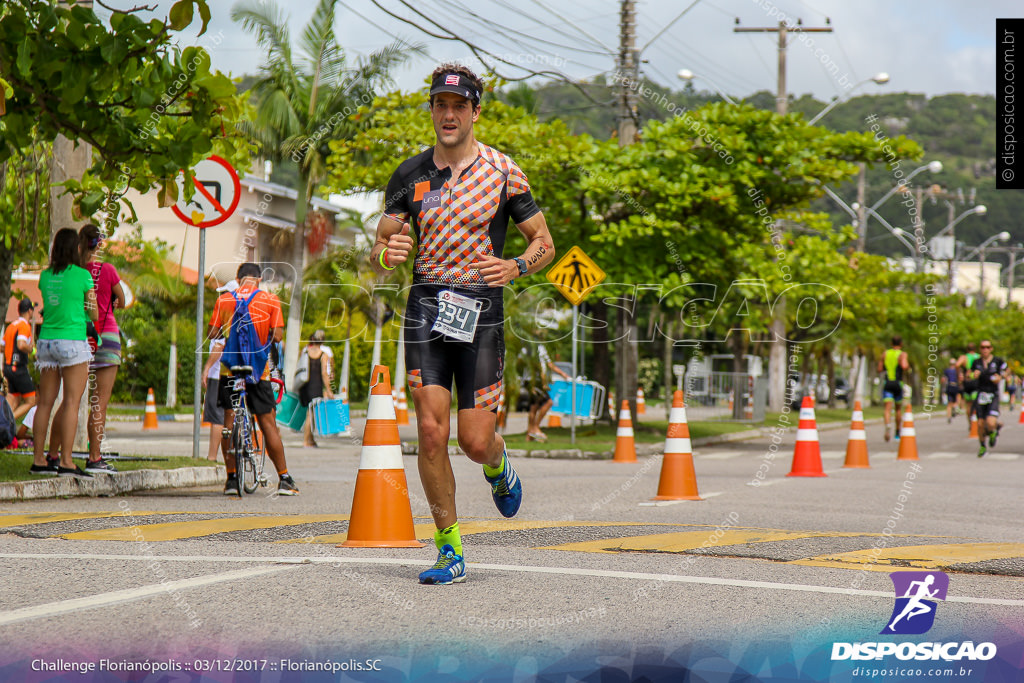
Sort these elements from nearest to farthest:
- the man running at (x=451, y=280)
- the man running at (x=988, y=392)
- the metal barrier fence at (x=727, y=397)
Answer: the man running at (x=451, y=280)
the man running at (x=988, y=392)
the metal barrier fence at (x=727, y=397)

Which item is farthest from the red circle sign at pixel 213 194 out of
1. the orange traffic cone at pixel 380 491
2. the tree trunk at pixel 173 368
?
the tree trunk at pixel 173 368

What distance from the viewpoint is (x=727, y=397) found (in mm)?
33125

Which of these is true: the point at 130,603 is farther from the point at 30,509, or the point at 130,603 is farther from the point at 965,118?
the point at 965,118

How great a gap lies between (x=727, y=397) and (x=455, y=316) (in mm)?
28629

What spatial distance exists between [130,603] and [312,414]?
14.9 m

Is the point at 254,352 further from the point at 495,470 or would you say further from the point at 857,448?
the point at 857,448

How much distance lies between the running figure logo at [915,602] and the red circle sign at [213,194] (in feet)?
25.9

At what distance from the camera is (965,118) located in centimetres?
9294

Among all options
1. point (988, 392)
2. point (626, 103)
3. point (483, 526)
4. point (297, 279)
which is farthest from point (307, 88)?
point (483, 526)

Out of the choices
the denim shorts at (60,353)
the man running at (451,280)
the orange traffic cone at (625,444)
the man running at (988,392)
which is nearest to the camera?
the man running at (451,280)

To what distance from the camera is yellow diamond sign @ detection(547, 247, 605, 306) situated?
18422 mm

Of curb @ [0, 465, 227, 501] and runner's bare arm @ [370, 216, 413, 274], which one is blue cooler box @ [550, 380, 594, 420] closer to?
curb @ [0, 465, 227, 501]

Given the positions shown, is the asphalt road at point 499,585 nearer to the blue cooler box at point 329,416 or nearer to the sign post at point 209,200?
the sign post at point 209,200

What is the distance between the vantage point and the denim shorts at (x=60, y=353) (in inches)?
363
